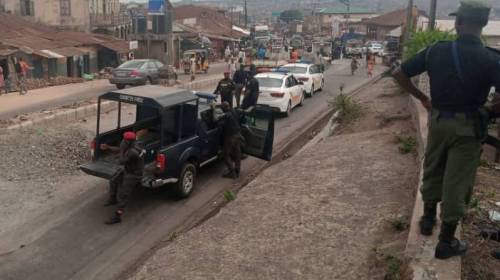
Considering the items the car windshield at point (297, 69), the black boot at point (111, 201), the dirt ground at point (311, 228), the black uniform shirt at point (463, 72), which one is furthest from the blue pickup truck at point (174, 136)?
the car windshield at point (297, 69)

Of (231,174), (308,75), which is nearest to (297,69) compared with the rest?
(308,75)

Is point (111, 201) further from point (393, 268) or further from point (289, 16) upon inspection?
point (289, 16)

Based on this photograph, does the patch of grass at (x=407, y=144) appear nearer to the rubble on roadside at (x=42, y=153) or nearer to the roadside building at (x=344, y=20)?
the rubble on roadside at (x=42, y=153)

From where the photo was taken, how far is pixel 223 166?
11.7m

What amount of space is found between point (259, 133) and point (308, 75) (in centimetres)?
1291

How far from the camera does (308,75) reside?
23.5 metres

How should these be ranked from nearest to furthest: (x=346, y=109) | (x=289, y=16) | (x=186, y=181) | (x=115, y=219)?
(x=115, y=219) → (x=186, y=181) → (x=346, y=109) → (x=289, y=16)

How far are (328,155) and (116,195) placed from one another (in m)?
4.25

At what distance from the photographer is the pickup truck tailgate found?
8.63 metres

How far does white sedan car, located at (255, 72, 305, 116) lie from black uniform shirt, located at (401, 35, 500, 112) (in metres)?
13.6

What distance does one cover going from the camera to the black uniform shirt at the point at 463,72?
3.99 meters

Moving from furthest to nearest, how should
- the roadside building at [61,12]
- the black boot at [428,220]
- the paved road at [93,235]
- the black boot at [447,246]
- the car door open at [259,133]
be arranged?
the roadside building at [61,12], the car door open at [259,133], the paved road at [93,235], the black boot at [428,220], the black boot at [447,246]

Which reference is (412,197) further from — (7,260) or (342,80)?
(342,80)

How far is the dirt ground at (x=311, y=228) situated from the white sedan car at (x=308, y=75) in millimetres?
13351
